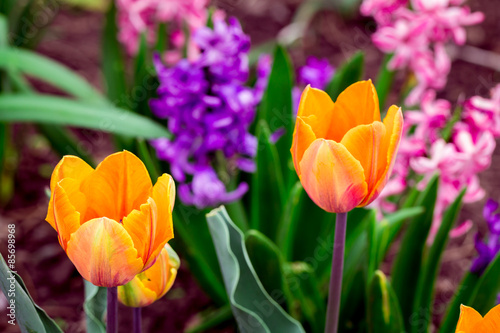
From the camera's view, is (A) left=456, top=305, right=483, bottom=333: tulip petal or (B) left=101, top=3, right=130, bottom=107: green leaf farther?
(B) left=101, top=3, right=130, bottom=107: green leaf

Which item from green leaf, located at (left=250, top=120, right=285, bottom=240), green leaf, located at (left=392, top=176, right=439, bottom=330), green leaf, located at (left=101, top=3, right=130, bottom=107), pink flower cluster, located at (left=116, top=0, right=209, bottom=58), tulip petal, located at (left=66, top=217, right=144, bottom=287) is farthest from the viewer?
green leaf, located at (left=101, top=3, right=130, bottom=107)

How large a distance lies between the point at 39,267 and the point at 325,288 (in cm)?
73

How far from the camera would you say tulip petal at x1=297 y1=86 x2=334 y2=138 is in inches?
24.9

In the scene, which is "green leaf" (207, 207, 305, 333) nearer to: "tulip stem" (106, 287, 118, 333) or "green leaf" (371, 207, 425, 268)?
"tulip stem" (106, 287, 118, 333)

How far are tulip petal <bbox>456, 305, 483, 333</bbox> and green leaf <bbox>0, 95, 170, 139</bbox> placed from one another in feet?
2.27

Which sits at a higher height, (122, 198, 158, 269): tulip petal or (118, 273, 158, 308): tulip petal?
(122, 198, 158, 269): tulip petal

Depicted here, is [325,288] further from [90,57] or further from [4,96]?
[90,57]

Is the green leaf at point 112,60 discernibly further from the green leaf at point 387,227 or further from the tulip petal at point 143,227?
the tulip petal at point 143,227

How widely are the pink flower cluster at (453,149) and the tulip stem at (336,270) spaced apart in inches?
14.6

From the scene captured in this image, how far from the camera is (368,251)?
0.93 m

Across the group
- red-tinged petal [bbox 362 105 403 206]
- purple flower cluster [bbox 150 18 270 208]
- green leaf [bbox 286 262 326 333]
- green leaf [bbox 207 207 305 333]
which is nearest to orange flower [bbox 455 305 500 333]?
red-tinged petal [bbox 362 105 403 206]

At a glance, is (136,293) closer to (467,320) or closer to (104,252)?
(104,252)

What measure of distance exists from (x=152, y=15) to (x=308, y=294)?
83 centimetres

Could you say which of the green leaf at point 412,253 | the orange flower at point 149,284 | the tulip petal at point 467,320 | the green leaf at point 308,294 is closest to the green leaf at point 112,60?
the green leaf at point 308,294
